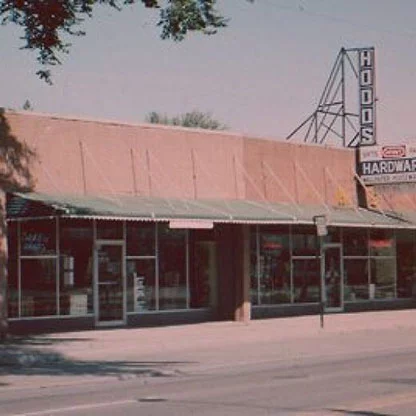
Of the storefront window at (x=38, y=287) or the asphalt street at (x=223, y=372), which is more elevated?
the storefront window at (x=38, y=287)

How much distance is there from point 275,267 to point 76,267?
8196mm

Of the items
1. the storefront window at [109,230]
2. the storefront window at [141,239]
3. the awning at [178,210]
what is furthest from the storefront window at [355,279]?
the storefront window at [109,230]

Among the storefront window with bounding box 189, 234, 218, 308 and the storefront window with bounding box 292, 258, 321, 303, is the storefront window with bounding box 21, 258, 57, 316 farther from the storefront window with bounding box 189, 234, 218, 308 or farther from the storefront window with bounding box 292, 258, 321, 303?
the storefront window with bounding box 292, 258, 321, 303

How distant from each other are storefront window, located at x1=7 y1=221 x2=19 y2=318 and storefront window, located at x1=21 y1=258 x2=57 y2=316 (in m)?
0.23

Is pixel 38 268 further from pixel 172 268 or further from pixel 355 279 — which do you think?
pixel 355 279

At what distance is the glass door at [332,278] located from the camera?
3541 centimetres

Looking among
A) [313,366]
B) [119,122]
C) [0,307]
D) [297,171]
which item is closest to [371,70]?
[297,171]

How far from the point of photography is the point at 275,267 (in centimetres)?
3338

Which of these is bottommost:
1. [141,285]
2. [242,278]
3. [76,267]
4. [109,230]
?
[141,285]

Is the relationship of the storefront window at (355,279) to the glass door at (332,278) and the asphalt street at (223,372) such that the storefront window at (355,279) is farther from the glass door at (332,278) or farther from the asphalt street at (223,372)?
the asphalt street at (223,372)

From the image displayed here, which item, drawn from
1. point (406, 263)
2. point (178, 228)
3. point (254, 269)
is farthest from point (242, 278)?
point (406, 263)

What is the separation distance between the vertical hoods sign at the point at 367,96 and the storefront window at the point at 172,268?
910 centimetres

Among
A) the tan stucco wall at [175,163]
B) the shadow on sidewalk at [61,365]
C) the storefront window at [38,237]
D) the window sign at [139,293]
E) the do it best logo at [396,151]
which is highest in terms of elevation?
the do it best logo at [396,151]

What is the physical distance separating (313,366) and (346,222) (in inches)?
531
